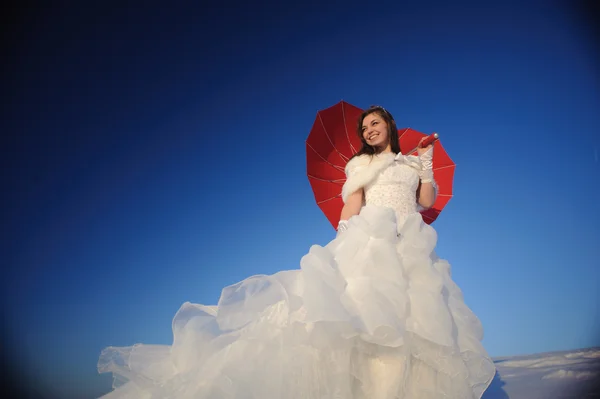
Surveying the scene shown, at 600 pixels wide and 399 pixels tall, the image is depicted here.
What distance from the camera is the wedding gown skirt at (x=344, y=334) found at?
2096mm

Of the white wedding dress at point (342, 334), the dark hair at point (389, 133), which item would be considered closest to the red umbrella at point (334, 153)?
the dark hair at point (389, 133)

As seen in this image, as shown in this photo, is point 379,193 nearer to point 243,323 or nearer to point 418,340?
point 418,340

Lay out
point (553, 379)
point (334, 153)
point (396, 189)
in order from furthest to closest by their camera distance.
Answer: point (334, 153) → point (553, 379) → point (396, 189)

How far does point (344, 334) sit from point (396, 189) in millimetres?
1351

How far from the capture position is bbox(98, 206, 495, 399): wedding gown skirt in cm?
210

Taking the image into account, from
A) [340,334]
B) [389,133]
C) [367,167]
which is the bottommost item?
[340,334]

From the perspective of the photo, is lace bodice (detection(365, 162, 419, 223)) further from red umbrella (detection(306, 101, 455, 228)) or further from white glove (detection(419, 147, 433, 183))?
red umbrella (detection(306, 101, 455, 228))

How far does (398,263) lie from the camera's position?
2.33m

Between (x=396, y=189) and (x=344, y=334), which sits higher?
(x=396, y=189)

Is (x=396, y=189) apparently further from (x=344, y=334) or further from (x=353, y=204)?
(x=344, y=334)

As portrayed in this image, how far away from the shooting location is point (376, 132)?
3273mm

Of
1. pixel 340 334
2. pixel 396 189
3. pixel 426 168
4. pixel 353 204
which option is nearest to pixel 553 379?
pixel 426 168

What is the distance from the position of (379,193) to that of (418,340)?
1198 millimetres

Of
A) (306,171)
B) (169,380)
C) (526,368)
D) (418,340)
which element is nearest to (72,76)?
(306,171)
